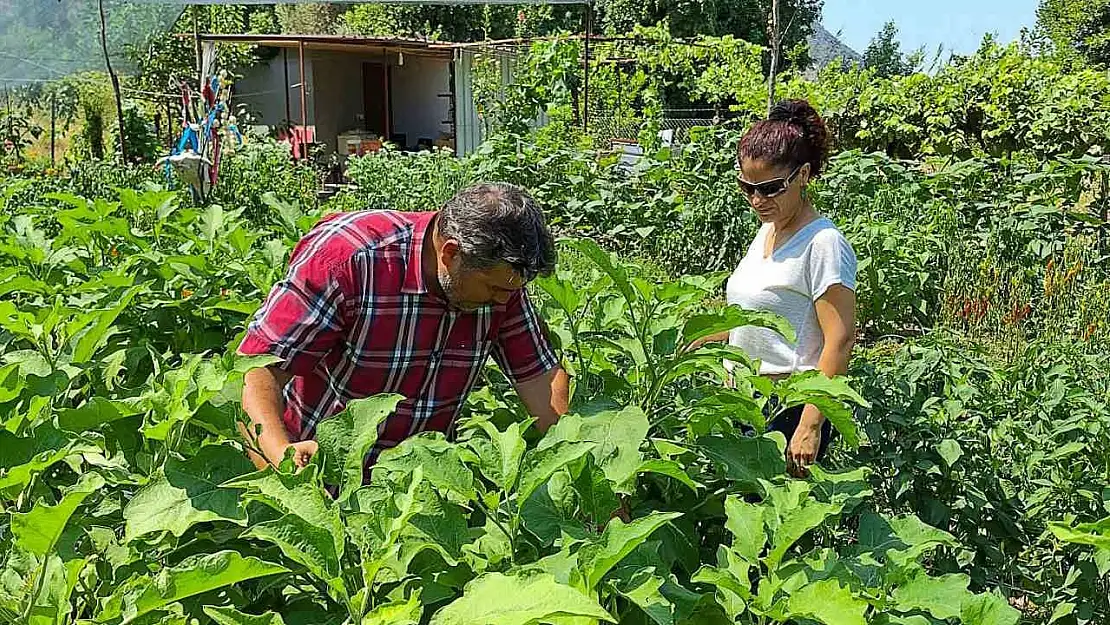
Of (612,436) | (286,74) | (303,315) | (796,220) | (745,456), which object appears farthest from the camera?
(286,74)

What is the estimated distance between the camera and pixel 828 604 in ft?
3.96

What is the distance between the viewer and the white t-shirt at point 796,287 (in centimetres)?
271

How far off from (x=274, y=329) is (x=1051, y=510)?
1807 millimetres

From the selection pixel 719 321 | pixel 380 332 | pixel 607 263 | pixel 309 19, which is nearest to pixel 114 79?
pixel 380 332

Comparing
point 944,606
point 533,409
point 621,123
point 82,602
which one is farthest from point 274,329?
point 621,123

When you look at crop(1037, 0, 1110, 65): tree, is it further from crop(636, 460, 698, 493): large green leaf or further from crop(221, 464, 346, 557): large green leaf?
crop(221, 464, 346, 557): large green leaf

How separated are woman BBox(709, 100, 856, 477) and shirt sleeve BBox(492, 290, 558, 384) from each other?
2.53 feet

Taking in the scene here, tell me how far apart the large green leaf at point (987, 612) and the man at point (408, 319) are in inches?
34.0

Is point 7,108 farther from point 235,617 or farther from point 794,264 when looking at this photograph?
point 235,617

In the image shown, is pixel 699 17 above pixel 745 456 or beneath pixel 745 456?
above

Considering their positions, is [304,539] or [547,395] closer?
[304,539]

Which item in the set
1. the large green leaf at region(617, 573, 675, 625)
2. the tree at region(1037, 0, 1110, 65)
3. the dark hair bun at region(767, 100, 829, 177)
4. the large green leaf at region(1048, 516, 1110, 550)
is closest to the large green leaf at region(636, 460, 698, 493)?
the large green leaf at region(617, 573, 675, 625)

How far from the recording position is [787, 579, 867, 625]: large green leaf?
3.89 ft

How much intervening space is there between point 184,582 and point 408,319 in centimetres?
98
